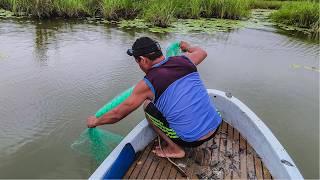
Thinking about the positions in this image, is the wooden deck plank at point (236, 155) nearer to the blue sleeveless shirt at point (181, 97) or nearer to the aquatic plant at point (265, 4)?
the blue sleeveless shirt at point (181, 97)

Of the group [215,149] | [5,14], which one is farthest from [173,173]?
[5,14]

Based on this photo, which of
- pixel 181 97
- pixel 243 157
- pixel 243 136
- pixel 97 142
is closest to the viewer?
pixel 181 97

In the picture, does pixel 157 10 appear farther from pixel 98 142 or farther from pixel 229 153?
pixel 229 153

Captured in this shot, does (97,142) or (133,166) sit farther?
(97,142)

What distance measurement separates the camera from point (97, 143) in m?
3.27

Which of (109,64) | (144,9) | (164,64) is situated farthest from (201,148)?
(144,9)

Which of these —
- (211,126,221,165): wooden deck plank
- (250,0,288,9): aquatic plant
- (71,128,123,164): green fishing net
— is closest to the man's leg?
(211,126,221,165): wooden deck plank

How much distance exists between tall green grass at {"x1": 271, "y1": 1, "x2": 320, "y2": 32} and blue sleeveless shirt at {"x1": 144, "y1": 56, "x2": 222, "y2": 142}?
9.47 metres

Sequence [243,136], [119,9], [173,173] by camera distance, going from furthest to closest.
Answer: [119,9]
[243,136]
[173,173]

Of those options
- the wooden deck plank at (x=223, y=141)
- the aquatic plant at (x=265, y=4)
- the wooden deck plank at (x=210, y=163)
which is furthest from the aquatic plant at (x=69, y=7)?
the wooden deck plank at (x=210, y=163)

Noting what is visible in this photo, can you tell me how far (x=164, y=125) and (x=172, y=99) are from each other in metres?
0.27

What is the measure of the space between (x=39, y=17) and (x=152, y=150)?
9214 mm

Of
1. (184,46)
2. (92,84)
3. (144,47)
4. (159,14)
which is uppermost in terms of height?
(144,47)

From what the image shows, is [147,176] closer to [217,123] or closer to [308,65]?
[217,123]
